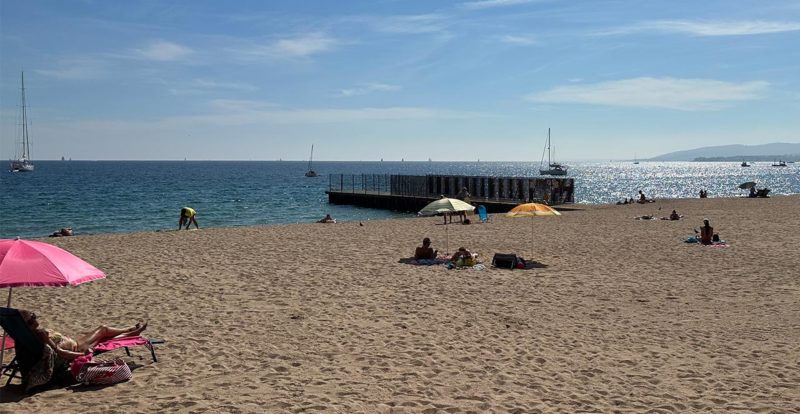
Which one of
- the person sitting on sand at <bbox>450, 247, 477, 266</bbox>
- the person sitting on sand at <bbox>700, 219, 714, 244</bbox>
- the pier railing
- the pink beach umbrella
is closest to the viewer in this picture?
the pink beach umbrella

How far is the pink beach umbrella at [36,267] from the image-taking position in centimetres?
571

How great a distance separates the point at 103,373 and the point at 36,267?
1.37 meters

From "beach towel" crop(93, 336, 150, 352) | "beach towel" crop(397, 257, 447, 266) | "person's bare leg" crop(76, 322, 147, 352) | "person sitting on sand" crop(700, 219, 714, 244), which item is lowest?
"beach towel" crop(397, 257, 447, 266)

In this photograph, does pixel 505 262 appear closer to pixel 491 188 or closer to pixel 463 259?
pixel 463 259

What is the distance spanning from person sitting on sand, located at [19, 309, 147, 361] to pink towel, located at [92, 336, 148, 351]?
4cm

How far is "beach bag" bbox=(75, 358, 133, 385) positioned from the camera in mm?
6547

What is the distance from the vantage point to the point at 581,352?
7812mm

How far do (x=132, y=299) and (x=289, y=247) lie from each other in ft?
24.4

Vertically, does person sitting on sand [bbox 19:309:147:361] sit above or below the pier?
below

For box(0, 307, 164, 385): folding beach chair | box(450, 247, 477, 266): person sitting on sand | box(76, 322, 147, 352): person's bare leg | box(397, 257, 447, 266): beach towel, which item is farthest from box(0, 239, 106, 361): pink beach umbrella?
box(397, 257, 447, 266): beach towel

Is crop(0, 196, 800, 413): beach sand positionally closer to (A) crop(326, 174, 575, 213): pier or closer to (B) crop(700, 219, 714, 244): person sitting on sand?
(B) crop(700, 219, 714, 244): person sitting on sand

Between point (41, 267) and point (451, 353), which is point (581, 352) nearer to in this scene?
point (451, 353)

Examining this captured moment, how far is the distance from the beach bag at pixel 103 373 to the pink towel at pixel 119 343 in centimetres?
38

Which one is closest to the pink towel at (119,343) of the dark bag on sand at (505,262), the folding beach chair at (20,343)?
the folding beach chair at (20,343)
